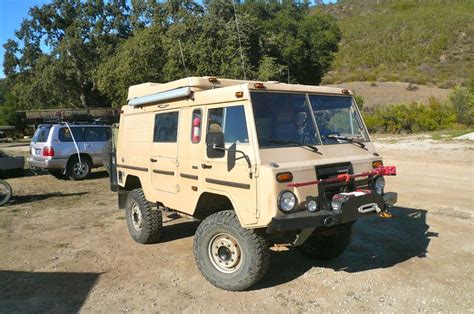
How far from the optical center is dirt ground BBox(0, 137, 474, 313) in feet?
16.0

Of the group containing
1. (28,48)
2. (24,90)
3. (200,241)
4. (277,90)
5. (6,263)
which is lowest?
(6,263)

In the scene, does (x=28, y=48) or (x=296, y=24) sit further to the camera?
(x=28, y=48)

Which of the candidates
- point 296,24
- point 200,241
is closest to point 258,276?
point 200,241

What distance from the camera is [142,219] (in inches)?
273

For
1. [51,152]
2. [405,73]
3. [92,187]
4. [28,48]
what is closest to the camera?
[92,187]

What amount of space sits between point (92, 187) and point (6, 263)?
272 inches

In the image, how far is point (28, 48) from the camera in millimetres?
49000

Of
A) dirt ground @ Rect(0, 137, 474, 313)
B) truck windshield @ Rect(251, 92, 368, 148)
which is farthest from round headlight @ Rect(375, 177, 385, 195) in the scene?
dirt ground @ Rect(0, 137, 474, 313)

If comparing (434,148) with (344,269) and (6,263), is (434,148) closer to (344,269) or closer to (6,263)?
(344,269)

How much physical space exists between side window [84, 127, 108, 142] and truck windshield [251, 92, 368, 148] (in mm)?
11216

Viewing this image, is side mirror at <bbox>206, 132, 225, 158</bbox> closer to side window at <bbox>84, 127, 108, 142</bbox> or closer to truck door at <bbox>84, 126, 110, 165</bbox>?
truck door at <bbox>84, 126, 110, 165</bbox>

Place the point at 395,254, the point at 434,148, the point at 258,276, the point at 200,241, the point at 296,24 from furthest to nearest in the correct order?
the point at 296,24 < the point at 434,148 < the point at 395,254 < the point at 200,241 < the point at 258,276

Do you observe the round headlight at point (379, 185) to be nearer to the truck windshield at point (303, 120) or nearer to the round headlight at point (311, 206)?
the truck windshield at point (303, 120)

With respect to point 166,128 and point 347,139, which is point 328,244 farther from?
point 166,128
